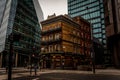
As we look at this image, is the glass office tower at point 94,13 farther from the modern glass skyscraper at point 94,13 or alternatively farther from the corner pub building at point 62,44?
the corner pub building at point 62,44

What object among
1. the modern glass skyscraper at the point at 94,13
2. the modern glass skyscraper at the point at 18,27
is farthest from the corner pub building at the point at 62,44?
the modern glass skyscraper at the point at 94,13

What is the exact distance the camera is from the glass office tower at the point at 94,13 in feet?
293

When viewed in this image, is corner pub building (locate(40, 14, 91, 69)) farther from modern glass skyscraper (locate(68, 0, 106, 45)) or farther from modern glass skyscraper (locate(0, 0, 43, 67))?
modern glass skyscraper (locate(68, 0, 106, 45))

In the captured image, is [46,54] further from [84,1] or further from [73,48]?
[84,1]

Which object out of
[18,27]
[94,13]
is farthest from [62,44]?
[94,13]

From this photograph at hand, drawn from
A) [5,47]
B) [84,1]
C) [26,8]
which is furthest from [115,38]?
[84,1]

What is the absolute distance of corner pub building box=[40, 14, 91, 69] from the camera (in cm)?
4262

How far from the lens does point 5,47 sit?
5884 cm

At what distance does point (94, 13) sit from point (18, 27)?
4903 centimetres

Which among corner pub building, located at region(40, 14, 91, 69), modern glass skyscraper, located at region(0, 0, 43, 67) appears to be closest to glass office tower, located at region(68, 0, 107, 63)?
→ modern glass skyscraper, located at region(0, 0, 43, 67)

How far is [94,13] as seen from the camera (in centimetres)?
9356

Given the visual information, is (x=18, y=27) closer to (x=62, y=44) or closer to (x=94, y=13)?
(x=62, y=44)

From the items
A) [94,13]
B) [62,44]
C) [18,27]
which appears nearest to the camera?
[62,44]

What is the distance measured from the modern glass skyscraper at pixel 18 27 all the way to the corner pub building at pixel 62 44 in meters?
14.2
